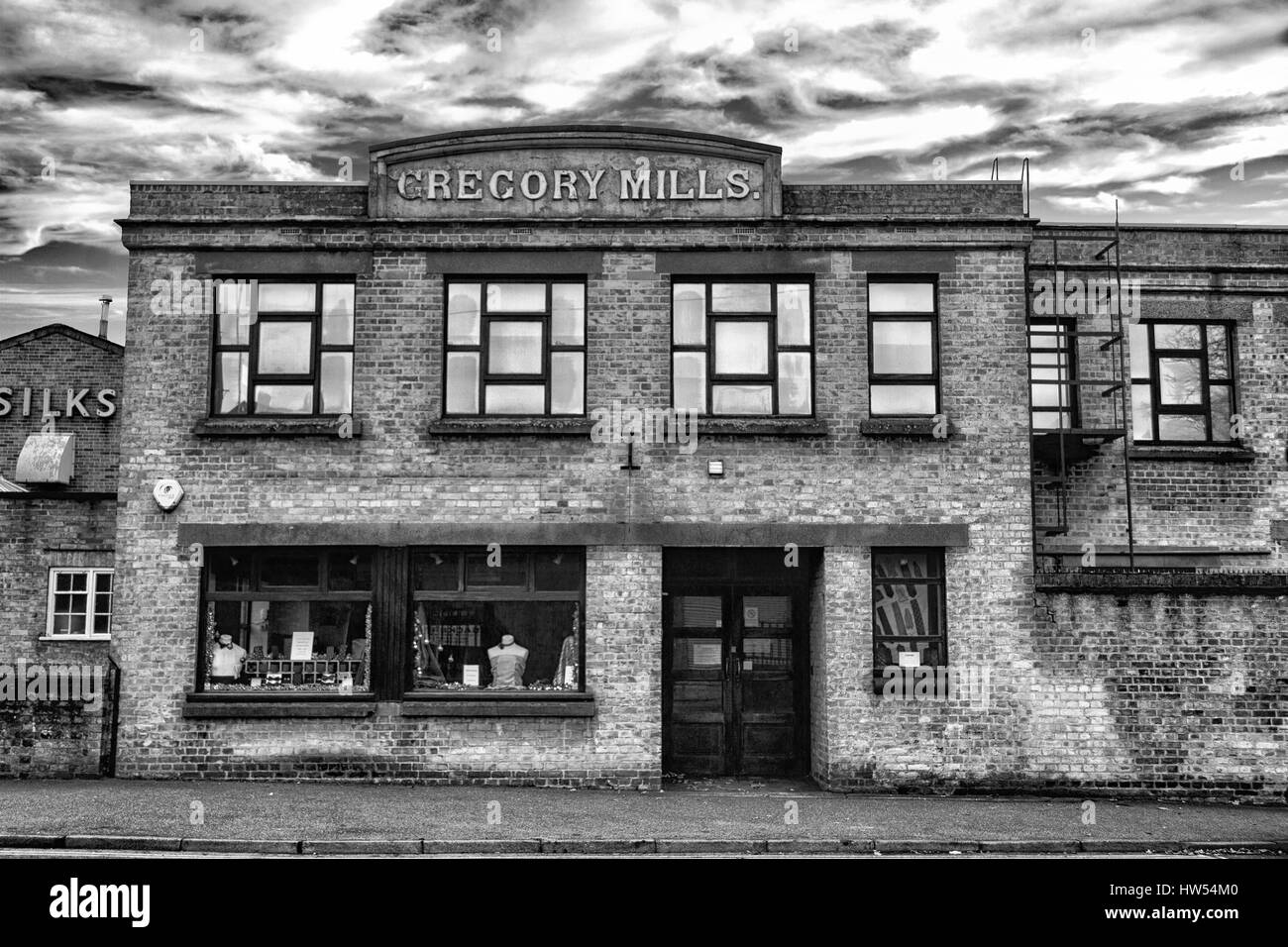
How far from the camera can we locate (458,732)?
44.8ft

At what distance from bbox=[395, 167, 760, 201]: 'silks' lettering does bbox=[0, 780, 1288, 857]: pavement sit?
23.6ft

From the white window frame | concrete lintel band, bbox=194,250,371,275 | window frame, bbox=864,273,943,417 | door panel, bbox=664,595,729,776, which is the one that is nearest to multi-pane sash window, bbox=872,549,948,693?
window frame, bbox=864,273,943,417

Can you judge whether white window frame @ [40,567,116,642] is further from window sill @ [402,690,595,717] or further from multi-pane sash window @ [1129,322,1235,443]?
multi-pane sash window @ [1129,322,1235,443]

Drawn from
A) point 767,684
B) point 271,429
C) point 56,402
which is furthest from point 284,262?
point 56,402

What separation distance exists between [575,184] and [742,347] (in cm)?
291

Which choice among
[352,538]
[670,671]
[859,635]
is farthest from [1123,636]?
[352,538]

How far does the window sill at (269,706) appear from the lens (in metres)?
13.6

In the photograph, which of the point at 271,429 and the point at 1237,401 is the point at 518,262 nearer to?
the point at 271,429

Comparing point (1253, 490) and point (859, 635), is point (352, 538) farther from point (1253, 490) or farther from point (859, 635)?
point (1253, 490)

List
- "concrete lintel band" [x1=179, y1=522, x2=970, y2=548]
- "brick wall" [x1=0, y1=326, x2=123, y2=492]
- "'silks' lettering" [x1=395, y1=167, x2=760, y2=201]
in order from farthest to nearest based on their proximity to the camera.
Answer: "brick wall" [x1=0, y1=326, x2=123, y2=492], "'silks' lettering" [x1=395, y1=167, x2=760, y2=201], "concrete lintel band" [x1=179, y1=522, x2=970, y2=548]

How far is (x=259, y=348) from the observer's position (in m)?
14.3

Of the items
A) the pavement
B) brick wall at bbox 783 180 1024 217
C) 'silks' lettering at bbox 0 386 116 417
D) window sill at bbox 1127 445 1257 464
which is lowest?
the pavement

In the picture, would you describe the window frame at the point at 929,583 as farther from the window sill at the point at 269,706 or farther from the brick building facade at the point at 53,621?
the brick building facade at the point at 53,621

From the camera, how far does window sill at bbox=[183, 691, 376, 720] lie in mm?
13586
